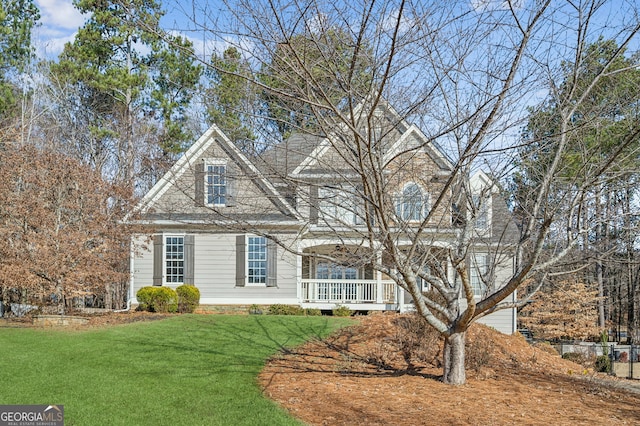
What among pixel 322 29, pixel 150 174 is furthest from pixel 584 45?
pixel 150 174

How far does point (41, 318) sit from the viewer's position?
13594 millimetres

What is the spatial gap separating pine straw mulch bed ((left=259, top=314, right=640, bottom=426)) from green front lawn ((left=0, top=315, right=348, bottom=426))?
486mm

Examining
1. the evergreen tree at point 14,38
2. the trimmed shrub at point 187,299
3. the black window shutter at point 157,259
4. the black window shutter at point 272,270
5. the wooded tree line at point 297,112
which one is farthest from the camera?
the evergreen tree at point 14,38

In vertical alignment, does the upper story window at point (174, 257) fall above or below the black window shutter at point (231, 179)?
below

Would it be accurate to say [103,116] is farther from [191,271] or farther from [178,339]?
[178,339]

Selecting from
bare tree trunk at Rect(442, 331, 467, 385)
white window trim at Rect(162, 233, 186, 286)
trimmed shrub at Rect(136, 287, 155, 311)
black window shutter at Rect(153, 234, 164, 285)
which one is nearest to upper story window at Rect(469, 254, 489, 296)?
bare tree trunk at Rect(442, 331, 467, 385)

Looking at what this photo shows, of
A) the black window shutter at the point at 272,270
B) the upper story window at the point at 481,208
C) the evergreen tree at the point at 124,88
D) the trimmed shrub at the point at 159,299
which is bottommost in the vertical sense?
the trimmed shrub at the point at 159,299

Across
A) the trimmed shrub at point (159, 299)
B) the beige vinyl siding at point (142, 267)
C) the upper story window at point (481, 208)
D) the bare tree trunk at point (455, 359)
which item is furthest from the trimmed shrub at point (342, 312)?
the bare tree trunk at point (455, 359)

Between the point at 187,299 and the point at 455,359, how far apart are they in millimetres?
10369

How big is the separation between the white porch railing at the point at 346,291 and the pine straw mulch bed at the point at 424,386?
687 cm

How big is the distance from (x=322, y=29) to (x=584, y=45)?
8.97 feet

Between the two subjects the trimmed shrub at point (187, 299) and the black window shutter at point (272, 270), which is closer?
the trimmed shrub at point (187, 299)

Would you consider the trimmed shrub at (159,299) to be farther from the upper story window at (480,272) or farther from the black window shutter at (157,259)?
the upper story window at (480,272)

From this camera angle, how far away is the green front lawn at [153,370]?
21.1ft
